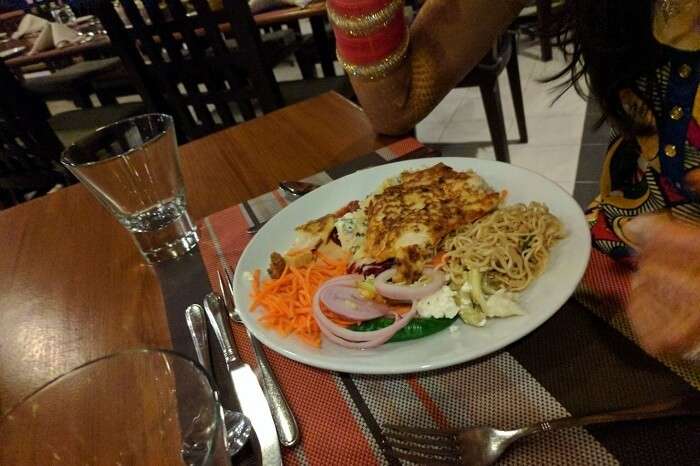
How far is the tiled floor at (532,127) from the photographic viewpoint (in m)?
2.32

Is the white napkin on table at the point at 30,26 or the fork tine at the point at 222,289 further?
the white napkin on table at the point at 30,26

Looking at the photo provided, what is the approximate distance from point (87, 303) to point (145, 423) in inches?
15.1

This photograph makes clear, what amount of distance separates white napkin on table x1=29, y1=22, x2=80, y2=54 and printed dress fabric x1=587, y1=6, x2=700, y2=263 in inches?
142

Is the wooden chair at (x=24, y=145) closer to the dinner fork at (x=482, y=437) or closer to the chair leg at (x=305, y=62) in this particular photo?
the chair leg at (x=305, y=62)

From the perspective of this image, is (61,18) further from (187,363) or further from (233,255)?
(187,363)

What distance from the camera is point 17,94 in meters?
2.18

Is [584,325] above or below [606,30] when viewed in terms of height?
below

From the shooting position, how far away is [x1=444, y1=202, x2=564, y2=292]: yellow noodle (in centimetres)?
53

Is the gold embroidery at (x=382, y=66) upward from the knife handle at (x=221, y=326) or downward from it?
upward

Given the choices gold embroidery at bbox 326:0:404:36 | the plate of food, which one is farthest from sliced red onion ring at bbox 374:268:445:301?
gold embroidery at bbox 326:0:404:36

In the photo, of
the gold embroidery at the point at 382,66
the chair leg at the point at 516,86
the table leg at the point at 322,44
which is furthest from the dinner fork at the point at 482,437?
the table leg at the point at 322,44

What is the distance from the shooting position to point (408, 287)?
530 millimetres

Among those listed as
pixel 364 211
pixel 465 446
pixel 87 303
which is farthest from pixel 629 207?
pixel 87 303

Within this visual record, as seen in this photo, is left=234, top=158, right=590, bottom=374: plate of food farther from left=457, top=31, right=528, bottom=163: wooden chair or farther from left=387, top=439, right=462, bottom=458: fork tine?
left=457, top=31, right=528, bottom=163: wooden chair
